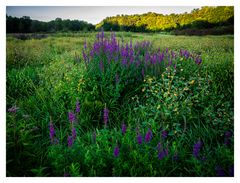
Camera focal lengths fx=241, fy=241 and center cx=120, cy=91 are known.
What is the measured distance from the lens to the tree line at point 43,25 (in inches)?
128

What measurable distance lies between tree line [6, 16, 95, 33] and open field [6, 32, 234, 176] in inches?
8.3

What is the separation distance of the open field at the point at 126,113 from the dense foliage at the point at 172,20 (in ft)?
0.69

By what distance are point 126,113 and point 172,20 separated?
154 cm

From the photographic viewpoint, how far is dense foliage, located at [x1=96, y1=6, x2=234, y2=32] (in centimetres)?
321

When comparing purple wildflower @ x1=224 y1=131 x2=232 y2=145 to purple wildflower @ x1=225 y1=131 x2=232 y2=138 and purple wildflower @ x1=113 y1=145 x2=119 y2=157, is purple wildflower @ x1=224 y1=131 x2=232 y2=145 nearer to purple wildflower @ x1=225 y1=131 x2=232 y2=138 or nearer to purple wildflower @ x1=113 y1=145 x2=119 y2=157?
purple wildflower @ x1=225 y1=131 x2=232 y2=138

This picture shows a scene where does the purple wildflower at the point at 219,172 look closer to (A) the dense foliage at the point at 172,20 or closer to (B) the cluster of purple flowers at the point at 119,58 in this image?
(B) the cluster of purple flowers at the point at 119,58

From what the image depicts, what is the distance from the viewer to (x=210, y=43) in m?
4.44

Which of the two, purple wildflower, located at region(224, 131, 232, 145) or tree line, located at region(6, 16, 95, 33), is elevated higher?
tree line, located at region(6, 16, 95, 33)

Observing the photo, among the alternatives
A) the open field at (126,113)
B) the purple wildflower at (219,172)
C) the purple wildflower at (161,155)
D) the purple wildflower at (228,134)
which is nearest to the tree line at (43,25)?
the open field at (126,113)

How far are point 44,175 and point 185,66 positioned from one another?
271 cm

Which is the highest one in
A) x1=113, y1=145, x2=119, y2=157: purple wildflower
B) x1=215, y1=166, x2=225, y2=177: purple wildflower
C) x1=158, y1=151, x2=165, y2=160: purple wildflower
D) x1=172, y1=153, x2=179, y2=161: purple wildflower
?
x1=113, y1=145, x2=119, y2=157: purple wildflower

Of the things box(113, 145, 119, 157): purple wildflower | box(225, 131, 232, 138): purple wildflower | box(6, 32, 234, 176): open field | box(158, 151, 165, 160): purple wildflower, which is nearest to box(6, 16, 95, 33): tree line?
box(6, 32, 234, 176): open field
